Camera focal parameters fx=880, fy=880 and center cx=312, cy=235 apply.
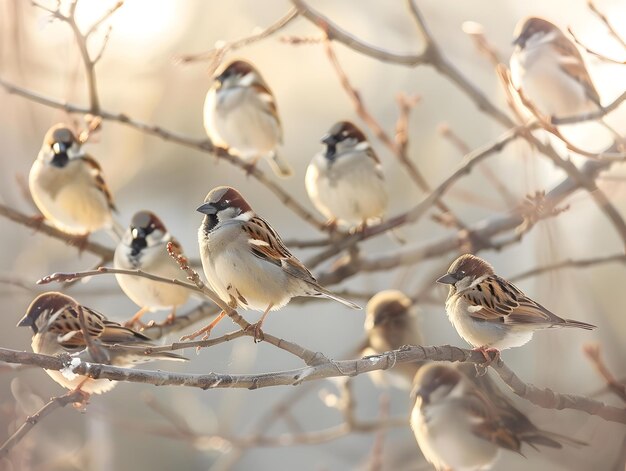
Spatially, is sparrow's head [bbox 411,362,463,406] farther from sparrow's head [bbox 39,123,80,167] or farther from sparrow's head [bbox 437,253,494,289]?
sparrow's head [bbox 39,123,80,167]

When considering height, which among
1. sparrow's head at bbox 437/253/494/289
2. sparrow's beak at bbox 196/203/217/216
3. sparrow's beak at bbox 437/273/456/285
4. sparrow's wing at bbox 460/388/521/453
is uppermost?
sparrow's beak at bbox 196/203/217/216

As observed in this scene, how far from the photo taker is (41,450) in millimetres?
4074

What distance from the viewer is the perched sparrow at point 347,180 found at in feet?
12.1

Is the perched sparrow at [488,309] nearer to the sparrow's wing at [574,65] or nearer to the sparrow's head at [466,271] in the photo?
the sparrow's head at [466,271]

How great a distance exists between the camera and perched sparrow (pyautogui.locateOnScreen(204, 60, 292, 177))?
365 cm

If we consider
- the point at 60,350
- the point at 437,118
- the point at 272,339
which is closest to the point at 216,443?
the point at 60,350

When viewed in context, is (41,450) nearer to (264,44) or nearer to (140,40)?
(140,40)

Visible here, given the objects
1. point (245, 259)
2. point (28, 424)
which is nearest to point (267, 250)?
point (245, 259)

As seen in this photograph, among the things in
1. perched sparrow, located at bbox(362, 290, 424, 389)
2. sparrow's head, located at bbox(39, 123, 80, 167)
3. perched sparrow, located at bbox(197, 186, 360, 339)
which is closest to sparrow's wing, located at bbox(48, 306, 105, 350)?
perched sparrow, located at bbox(197, 186, 360, 339)

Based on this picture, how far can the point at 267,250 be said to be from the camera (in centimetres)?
211

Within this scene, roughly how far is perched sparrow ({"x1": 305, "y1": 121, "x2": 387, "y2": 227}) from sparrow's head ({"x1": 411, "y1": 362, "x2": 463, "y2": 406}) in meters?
0.89

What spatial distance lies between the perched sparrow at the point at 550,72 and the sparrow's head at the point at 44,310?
70.0 inches

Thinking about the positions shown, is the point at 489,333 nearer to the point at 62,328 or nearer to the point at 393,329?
the point at 62,328

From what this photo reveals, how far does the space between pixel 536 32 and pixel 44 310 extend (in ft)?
6.92
